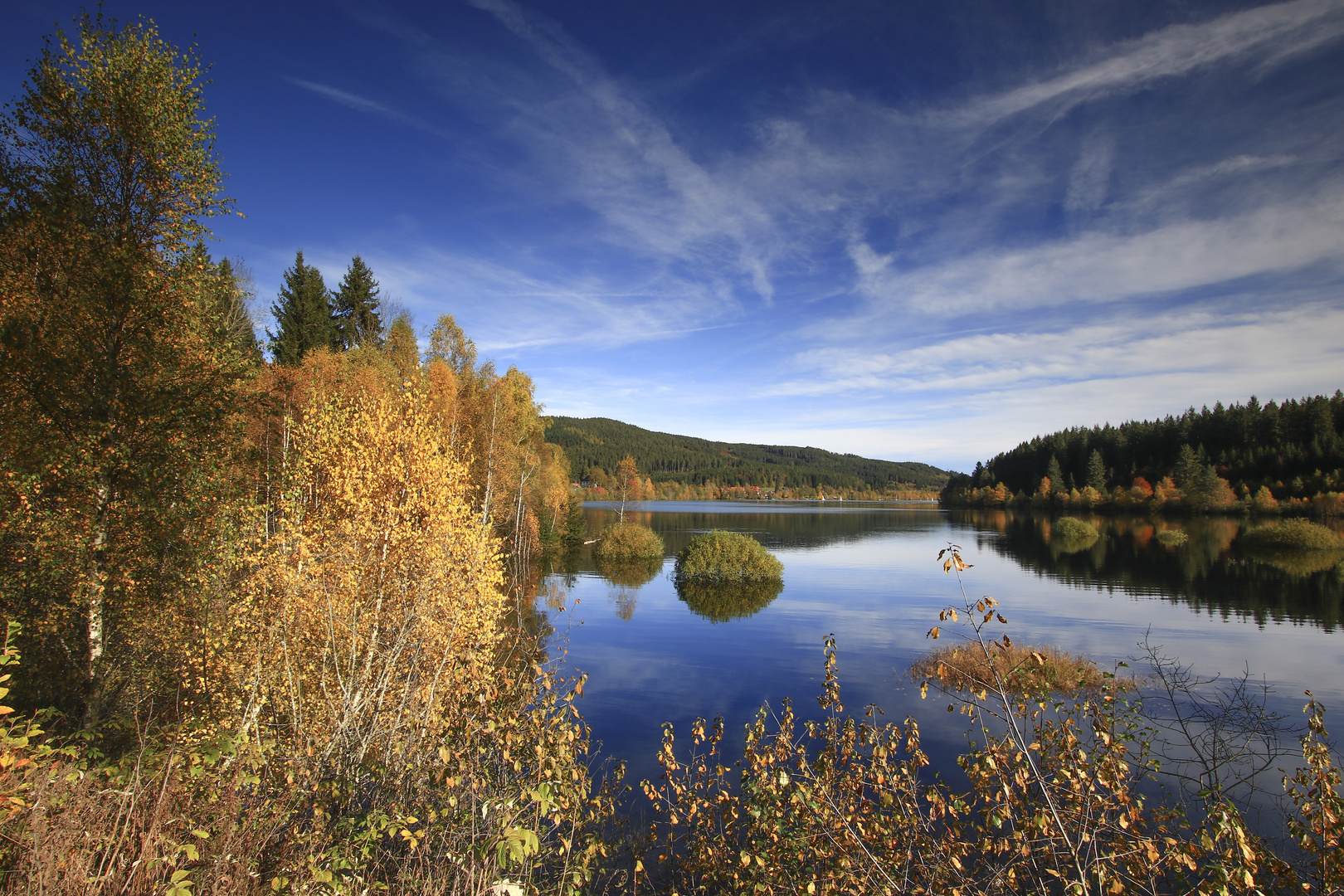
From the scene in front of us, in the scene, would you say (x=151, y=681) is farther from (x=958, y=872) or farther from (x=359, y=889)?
(x=958, y=872)

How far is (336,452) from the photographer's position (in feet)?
56.1

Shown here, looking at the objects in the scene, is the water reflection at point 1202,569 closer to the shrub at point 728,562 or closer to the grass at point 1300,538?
the grass at point 1300,538

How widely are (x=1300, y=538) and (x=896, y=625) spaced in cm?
5200

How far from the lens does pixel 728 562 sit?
44.2 metres

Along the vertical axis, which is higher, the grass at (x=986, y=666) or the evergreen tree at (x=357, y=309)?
the evergreen tree at (x=357, y=309)

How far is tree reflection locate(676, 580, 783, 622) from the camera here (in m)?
34.7

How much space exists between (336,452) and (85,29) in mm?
10083

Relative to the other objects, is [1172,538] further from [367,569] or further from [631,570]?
[367,569]

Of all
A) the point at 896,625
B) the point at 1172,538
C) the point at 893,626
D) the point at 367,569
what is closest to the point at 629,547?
the point at 896,625

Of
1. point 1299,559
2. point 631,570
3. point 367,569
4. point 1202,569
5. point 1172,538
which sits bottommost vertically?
point 631,570

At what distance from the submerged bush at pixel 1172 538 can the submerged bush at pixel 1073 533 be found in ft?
20.4

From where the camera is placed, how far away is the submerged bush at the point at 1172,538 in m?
61.8

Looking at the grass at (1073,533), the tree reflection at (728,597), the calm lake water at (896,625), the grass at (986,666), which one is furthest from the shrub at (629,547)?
the grass at (1073,533)

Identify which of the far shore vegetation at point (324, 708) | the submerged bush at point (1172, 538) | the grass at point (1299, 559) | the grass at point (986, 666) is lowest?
the grass at point (986, 666)
